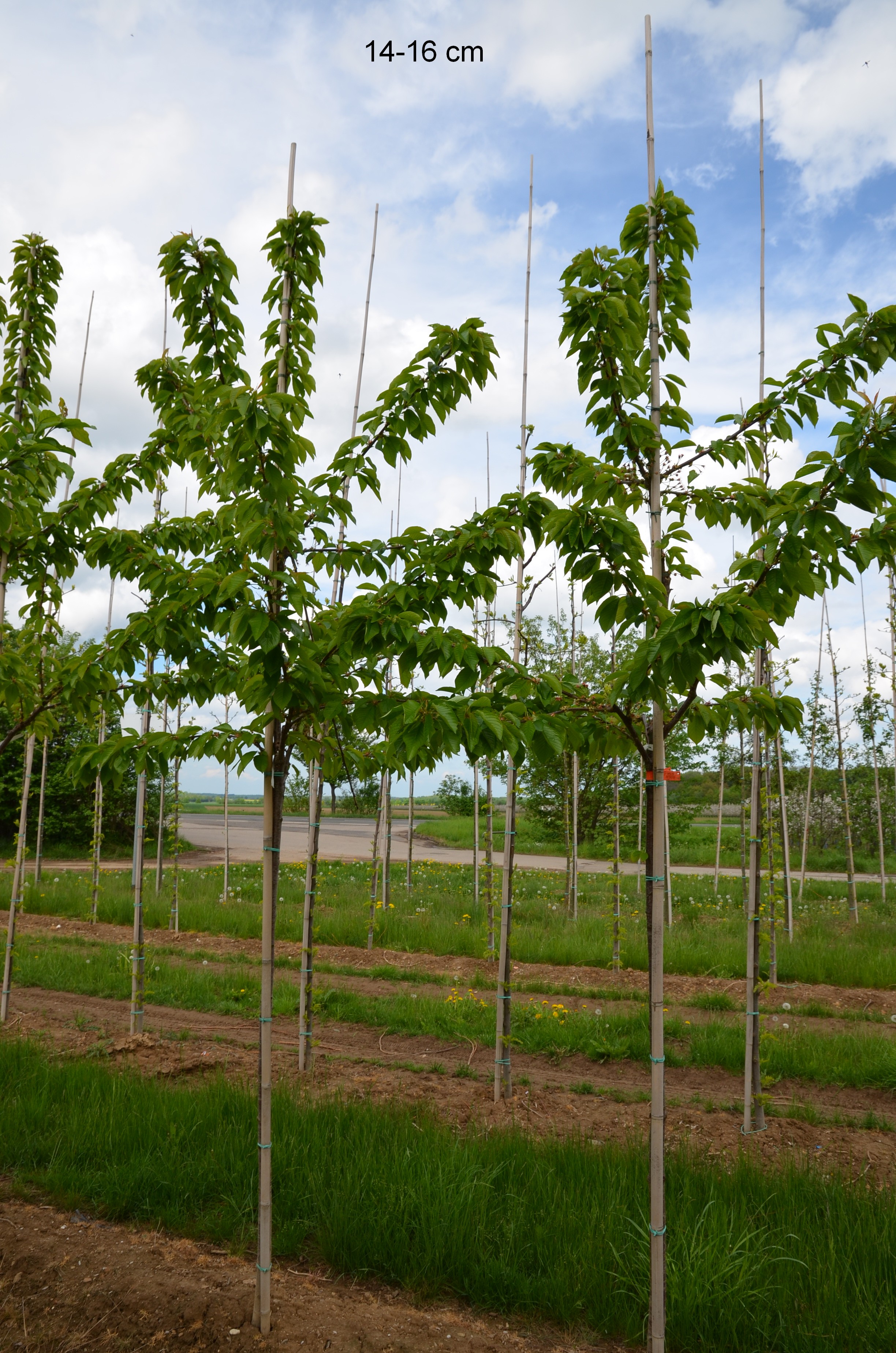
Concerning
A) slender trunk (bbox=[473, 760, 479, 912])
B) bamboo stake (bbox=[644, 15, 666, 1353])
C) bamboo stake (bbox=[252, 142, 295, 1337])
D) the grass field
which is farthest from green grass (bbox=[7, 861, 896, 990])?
bamboo stake (bbox=[644, 15, 666, 1353])

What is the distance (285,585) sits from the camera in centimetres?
335

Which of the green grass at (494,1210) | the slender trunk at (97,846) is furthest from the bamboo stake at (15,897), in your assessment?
the slender trunk at (97,846)

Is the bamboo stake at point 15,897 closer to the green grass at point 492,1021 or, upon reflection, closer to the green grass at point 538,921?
the green grass at point 492,1021

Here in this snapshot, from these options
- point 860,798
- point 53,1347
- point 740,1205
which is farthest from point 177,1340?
point 860,798

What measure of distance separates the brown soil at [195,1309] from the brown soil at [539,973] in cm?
424

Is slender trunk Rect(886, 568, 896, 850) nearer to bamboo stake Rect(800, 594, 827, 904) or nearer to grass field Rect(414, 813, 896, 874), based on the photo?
bamboo stake Rect(800, 594, 827, 904)

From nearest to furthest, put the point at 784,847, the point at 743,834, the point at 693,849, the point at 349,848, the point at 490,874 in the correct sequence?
the point at 784,847
the point at 490,874
the point at 743,834
the point at 693,849
the point at 349,848

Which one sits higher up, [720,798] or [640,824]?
[720,798]

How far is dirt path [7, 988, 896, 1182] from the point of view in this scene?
16.6ft

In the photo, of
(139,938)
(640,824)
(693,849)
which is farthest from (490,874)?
(693,849)

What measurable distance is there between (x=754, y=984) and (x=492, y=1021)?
9.70 feet

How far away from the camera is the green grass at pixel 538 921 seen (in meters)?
9.59

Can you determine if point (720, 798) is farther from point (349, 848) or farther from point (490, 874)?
point (349, 848)

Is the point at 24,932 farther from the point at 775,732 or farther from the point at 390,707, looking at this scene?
the point at 775,732
